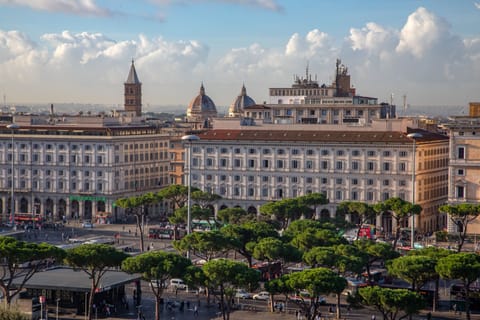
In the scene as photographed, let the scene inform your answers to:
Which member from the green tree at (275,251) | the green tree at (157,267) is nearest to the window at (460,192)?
the green tree at (275,251)

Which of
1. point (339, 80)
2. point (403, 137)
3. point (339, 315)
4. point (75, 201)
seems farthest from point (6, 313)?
point (339, 80)

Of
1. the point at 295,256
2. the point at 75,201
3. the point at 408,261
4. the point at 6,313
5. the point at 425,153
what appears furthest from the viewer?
the point at 75,201

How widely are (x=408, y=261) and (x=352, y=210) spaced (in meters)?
44.2

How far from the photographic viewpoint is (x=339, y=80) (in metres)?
196

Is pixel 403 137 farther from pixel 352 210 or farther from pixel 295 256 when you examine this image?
pixel 295 256

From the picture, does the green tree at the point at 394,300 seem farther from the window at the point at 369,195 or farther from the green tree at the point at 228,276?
the window at the point at 369,195

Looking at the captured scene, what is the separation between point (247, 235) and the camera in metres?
99.8

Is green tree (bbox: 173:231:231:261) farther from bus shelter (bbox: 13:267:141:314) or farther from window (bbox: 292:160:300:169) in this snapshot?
window (bbox: 292:160:300:169)

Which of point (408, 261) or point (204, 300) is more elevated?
point (408, 261)

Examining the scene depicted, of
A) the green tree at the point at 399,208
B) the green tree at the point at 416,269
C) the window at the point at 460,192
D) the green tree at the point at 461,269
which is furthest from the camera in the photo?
the window at the point at 460,192

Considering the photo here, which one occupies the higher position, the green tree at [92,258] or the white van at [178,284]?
the green tree at [92,258]

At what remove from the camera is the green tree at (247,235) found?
3782 inches

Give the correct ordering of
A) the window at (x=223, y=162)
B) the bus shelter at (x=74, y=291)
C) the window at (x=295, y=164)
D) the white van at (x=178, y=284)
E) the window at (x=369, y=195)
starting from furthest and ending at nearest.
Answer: the window at (x=223, y=162)
the window at (x=295, y=164)
the window at (x=369, y=195)
the white van at (x=178, y=284)
the bus shelter at (x=74, y=291)

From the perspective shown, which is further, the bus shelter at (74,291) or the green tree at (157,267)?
the bus shelter at (74,291)
